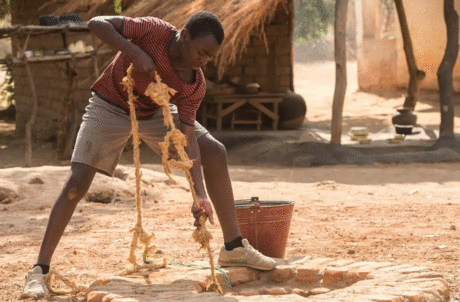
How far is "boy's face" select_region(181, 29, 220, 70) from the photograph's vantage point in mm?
3227

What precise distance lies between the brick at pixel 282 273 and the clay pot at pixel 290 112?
8.95m

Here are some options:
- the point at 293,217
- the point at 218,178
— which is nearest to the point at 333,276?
the point at 218,178

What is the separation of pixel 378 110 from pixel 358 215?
439 inches

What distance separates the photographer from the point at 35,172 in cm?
695

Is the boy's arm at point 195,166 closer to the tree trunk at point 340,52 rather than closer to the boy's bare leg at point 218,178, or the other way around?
the boy's bare leg at point 218,178

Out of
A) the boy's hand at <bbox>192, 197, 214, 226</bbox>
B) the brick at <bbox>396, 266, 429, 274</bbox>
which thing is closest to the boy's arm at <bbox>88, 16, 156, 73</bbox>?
the boy's hand at <bbox>192, 197, 214, 226</bbox>

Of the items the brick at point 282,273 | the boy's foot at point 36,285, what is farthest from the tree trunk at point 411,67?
the boy's foot at point 36,285

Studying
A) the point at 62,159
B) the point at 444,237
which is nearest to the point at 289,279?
the point at 444,237

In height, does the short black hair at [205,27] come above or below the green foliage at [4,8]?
above

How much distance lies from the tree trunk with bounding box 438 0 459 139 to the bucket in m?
6.74

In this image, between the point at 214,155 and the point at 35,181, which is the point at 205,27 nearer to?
the point at 214,155

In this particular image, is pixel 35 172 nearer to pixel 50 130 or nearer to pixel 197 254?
pixel 197 254

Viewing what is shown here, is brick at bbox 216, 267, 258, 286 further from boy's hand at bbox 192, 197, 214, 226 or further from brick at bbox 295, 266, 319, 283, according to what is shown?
boy's hand at bbox 192, 197, 214, 226

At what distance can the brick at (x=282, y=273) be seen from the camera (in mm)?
3729
